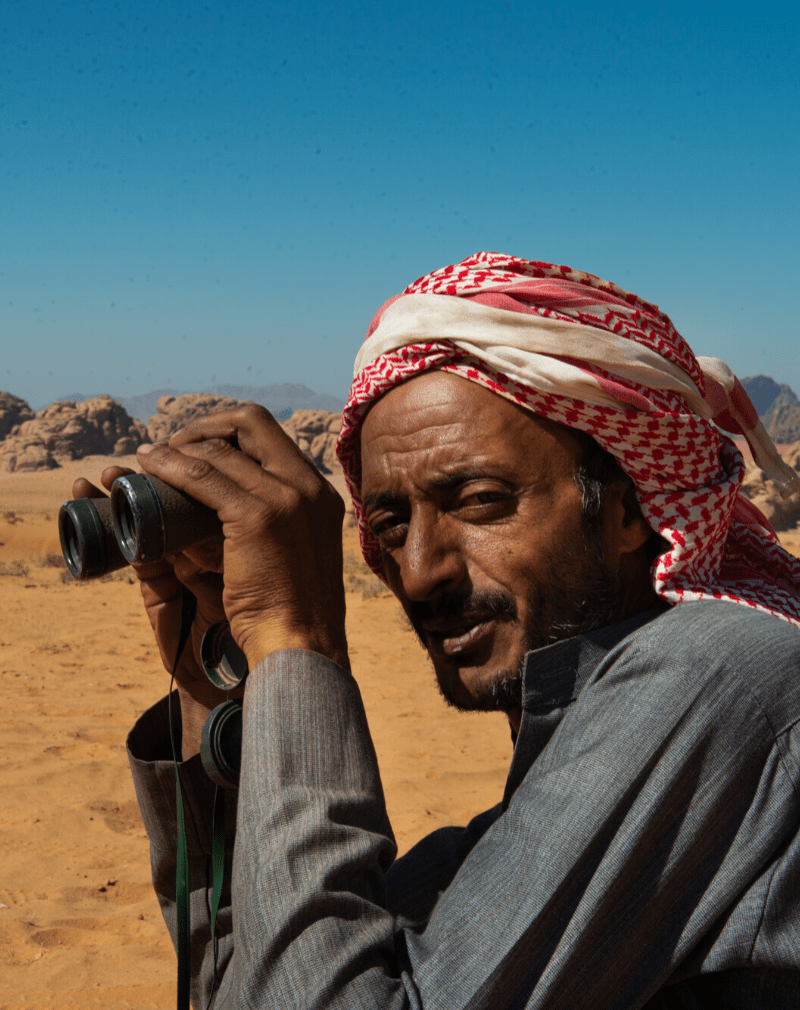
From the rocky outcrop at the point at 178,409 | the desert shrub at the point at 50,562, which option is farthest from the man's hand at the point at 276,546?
the rocky outcrop at the point at 178,409

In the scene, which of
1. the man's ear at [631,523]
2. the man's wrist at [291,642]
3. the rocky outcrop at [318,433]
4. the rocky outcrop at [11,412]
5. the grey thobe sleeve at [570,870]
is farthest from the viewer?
the rocky outcrop at [11,412]

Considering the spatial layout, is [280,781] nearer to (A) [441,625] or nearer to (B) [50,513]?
(A) [441,625]

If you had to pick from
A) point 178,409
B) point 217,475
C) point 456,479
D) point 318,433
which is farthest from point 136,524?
point 178,409

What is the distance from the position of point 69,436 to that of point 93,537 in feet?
186

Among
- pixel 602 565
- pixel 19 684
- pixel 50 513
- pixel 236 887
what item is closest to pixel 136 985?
pixel 236 887

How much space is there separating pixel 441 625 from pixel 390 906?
0.68 m

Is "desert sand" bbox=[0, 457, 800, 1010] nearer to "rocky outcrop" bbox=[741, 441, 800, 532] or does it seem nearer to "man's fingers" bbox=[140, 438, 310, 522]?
"man's fingers" bbox=[140, 438, 310, 522]

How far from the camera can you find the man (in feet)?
4.09

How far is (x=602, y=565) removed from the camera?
1.89m

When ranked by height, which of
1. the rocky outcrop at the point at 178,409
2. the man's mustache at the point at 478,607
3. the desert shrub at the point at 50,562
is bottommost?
the rocky outcrop at the point at 178,409

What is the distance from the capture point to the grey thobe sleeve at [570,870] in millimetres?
1214

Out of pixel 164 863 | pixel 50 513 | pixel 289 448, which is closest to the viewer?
pixel 289 448

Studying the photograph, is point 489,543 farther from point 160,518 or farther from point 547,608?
point 160,518

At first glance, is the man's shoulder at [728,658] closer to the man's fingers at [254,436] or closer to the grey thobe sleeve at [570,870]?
the grey thobe sleeve at [570,870]
